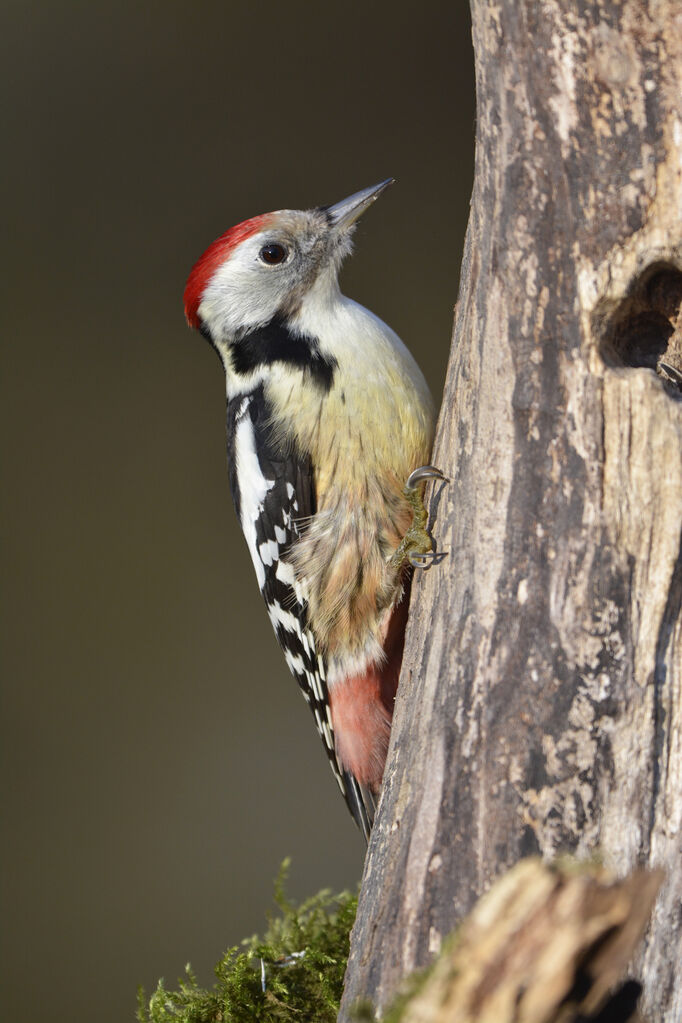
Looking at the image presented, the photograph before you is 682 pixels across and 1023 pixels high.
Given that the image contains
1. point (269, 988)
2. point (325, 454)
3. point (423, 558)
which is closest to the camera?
point (423, 558)

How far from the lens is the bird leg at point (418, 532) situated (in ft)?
4.35

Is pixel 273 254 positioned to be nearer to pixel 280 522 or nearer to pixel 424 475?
pixel 280 522

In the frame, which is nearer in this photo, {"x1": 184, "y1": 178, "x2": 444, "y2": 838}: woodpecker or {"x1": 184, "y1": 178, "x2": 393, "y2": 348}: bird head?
{"x1": 184, "y1": 178, "x2": 444, "y2": 838}: woodpecker

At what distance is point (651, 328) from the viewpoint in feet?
3.82

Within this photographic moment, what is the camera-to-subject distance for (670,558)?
3.51ft

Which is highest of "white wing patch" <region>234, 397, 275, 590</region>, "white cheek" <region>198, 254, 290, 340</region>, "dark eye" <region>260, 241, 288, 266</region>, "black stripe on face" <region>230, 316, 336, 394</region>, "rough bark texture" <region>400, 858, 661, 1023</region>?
"dark eye" <region>260, 241, 288, 266</region>

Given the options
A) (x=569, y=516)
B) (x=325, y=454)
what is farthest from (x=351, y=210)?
(x=569, y=516)

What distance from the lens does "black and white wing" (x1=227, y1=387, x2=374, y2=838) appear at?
5.45 feet

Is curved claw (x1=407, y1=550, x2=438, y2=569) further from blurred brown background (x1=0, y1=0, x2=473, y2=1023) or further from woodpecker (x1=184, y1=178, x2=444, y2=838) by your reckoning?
blurred brown background (x1=0, y1=0, x2=473, y2=1023)

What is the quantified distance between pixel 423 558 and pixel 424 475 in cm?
12

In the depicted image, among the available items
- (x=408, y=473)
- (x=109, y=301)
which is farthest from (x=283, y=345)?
(x=109, y=301)

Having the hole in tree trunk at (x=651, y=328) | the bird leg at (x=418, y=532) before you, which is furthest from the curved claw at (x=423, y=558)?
the hole in tree trunk at (x=651, y=328)

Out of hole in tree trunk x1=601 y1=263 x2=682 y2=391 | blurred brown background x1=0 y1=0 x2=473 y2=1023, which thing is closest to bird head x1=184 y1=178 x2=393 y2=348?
hole in tree trunk x1=601 y1=263 x2=682 y2=391

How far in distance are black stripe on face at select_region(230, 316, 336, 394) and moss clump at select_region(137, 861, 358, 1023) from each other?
913mm
